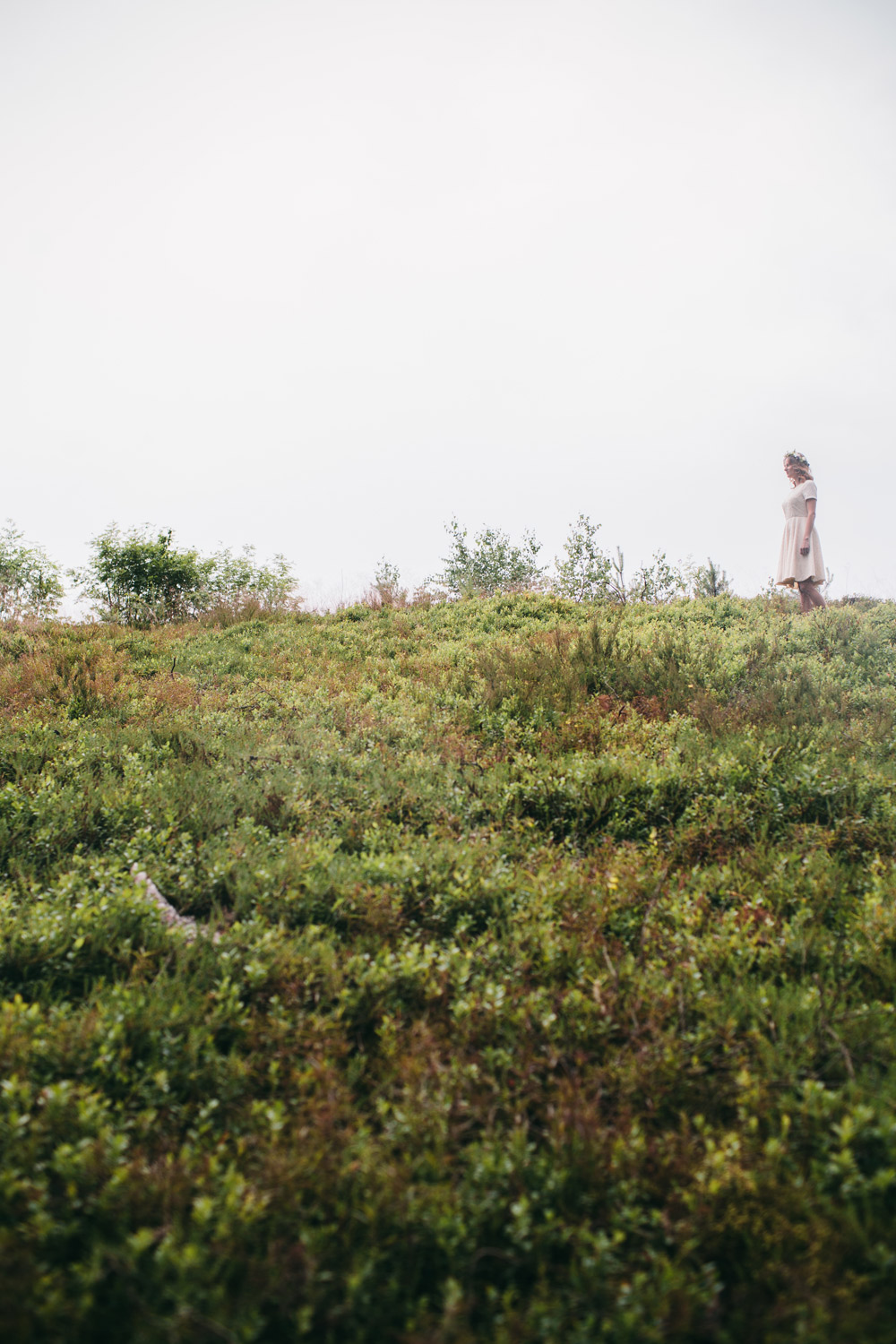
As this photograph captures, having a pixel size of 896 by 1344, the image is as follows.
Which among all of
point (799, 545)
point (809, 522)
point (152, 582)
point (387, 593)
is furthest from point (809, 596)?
point (152, 582)

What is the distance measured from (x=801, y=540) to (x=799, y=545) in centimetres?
7

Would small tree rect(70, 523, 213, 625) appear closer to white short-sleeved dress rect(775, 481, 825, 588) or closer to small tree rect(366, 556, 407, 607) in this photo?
small tree rect(366, 556, 407, 607)

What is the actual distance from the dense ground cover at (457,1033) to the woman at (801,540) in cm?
481

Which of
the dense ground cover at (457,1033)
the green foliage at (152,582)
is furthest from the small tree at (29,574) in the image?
the dense ground cover at (457,1033)

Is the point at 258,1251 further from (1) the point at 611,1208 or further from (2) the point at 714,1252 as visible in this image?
(2) the point at 714,1252

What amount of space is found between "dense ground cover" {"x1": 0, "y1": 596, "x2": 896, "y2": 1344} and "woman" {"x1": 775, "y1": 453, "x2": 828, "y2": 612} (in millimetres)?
4812

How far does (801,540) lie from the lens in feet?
33.5

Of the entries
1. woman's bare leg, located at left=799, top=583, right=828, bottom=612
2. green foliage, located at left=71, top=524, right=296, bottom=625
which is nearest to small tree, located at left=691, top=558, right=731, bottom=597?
woman's bare leg, located at left=799, top=583, right=828, bottom=612

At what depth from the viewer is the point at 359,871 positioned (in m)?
3.98

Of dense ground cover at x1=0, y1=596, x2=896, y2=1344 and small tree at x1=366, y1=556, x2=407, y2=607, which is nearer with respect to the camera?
dense ground cover at x1=0, y1=596, x2=896, y2=1344

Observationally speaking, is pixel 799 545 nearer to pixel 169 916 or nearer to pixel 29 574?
pixel 169 916

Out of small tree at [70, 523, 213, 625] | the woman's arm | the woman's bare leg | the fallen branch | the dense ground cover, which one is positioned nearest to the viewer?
the dense ground cover

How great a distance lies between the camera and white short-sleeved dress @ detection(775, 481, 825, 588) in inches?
403

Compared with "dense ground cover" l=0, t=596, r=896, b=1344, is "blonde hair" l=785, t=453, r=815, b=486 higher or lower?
higher
